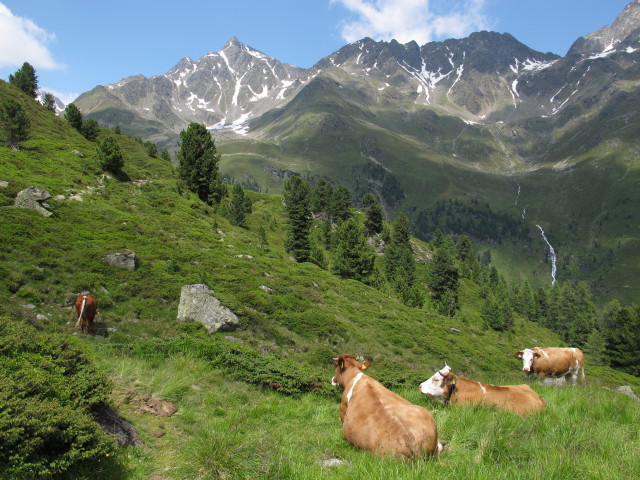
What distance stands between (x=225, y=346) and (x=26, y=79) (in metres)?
73.1

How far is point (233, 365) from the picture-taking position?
11172 mm

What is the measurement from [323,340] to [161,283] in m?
10.4

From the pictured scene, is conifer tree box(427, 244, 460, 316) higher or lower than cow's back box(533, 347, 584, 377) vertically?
higher

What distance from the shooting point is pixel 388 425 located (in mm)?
6004

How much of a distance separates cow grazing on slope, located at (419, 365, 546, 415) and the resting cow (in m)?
6.96

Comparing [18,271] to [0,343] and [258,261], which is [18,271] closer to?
[0,343]

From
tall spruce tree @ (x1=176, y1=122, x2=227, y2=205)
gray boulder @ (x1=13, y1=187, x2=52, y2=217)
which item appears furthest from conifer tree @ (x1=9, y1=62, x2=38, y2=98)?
gray boulder @ (x1=13, y1=187, x2=52, y2=217)

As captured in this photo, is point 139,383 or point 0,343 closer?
point 0,343

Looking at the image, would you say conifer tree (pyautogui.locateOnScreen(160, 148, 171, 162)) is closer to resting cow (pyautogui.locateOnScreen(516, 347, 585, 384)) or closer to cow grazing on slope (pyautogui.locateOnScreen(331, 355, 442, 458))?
resting cow (pyautogui.locateOnScreen(516, 347, 585, 384))

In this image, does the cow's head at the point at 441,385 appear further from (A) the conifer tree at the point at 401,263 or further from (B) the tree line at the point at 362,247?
(A) the conifer tree at the point at 401,263

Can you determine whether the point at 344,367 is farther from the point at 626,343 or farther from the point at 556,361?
the point at 626,343

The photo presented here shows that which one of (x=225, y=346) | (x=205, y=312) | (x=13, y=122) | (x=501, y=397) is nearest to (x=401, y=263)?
(x=205, y=312)

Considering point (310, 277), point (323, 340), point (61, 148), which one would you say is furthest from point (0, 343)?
point (61, 148)

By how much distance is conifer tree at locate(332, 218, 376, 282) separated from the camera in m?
58.2
